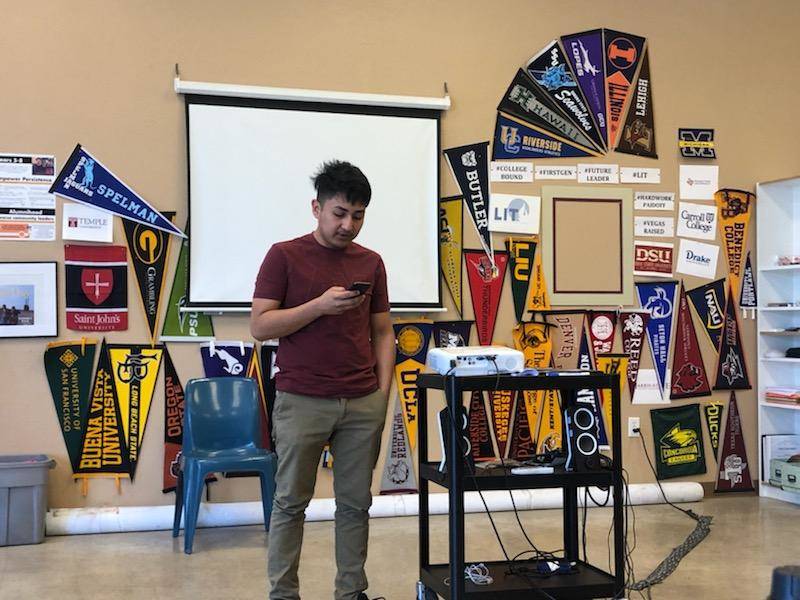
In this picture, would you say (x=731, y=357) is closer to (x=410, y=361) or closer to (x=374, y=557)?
(x=410, y=361)

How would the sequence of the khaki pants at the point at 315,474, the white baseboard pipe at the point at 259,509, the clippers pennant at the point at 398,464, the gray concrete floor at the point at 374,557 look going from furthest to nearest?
the clippers pennant at the point at 398,464
the white baseboard pipe at the point at 259,509
the gray concrete floor at the point at 374,557
the khaki pants at the point at 315,474

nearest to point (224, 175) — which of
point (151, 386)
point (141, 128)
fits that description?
point (141, 128)

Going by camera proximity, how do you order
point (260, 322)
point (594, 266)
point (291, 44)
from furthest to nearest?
point (594, 266)
point (291, 44)
point (260, 322)

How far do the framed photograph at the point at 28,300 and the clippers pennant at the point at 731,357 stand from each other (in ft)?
12.7

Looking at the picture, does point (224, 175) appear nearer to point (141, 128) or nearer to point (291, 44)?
point (141, 128)

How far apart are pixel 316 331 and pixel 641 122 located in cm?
325

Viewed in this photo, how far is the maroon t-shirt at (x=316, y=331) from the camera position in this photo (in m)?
2.60

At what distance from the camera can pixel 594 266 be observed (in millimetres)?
4961

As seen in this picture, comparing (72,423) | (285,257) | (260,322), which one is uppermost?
(285,257)

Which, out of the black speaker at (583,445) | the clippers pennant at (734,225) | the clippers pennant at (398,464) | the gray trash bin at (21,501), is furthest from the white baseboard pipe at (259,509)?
the black speaker at (583,445)

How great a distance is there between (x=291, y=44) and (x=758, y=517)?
3629mm

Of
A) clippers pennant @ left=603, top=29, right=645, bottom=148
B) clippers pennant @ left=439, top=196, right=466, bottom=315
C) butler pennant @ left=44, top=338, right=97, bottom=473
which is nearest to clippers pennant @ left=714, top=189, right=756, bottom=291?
clippers pennant @ left=603, top=29, right=645, bottom=148

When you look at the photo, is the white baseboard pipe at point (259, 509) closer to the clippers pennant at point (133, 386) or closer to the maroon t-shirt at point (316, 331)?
the clippers pennant at point (133, 386)

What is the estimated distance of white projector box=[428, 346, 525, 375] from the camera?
8.23ft
